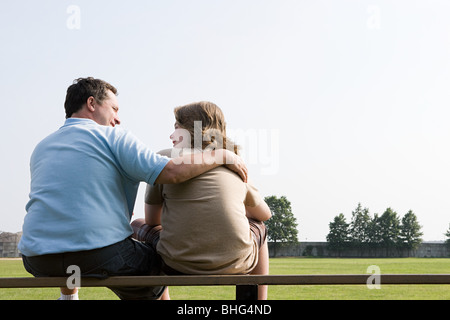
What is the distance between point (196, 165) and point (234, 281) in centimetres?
59

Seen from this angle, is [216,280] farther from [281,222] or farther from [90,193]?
[281,222]

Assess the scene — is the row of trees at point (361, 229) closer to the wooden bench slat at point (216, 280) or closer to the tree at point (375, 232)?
the tree at point (375, 232)

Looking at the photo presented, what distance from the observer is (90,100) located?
8.75 feet

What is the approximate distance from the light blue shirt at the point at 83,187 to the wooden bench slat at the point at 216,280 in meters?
0.15

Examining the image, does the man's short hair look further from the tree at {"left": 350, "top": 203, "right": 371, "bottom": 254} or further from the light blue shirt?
the tree at {"left": 350, "top": 203, "right": 371, "bottom": 254}

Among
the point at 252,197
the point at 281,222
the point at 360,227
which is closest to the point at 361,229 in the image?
the point at 360,227

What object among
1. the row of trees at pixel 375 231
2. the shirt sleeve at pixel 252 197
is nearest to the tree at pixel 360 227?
the row of trees at pixel 375 231

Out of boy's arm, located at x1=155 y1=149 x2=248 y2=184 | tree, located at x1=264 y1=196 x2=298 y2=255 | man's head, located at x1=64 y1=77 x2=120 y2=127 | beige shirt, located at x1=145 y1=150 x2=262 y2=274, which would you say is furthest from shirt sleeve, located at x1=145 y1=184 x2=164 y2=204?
tree, located at x1=264 y1=196 x2=298 y2=255

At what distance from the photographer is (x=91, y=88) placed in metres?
2.67

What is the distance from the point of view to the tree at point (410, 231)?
266 feet

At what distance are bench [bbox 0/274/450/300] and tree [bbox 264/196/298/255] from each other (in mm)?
79298
